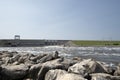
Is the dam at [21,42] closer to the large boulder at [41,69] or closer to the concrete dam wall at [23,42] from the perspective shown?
the concrete dam wall at [23,42]

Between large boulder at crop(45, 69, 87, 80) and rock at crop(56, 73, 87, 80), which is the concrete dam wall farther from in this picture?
rock at crop(56, 73, 87, 80)

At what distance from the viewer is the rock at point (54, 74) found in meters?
11.9

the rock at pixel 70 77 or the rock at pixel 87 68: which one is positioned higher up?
the rock at pixel 87 68

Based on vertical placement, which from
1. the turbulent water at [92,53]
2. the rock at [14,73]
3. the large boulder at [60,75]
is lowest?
the turbulent water at [92,53]

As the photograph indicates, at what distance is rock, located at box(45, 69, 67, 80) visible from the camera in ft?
39.0

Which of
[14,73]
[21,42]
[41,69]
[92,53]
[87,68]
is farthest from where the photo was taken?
[21,42]

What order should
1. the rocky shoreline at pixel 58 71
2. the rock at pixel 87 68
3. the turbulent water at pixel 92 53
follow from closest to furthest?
1. the rocky shoreline at pixel 58 71
2. the rock at pixel 87 68
3. the turbulent water at pixel 92 53

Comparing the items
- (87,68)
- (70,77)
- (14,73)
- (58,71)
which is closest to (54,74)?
(58,71)

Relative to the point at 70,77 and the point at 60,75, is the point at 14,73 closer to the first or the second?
the point at 60,75

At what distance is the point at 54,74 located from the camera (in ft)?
39.9

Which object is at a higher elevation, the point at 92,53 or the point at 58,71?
the point at 58,71

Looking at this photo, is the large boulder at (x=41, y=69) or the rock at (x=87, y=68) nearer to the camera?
the rock at (x=87, y=68)

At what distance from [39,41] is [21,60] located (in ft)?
455

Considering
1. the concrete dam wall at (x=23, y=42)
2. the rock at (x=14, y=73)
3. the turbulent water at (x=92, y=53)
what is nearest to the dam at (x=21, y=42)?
the concrete dam wall at (x=23, y=42)
